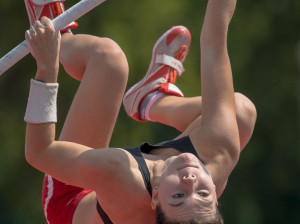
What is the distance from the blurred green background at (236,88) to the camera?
29.0 ft

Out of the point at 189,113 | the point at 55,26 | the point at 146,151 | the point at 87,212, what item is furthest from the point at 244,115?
the point at 55,26

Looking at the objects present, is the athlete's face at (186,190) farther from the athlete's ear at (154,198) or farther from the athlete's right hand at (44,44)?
the athlete's right hand at (44,44)

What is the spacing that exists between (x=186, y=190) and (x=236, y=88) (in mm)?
6097

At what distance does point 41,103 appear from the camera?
9.52ft

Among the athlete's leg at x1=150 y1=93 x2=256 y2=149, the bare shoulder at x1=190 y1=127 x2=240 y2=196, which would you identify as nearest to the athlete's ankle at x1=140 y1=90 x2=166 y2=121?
the athlete's leg at x1=150 y1=93 x2=256 y2=149

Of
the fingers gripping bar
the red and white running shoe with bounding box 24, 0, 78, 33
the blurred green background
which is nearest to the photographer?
the fingers gripping bar

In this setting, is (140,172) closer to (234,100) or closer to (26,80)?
(234,100)

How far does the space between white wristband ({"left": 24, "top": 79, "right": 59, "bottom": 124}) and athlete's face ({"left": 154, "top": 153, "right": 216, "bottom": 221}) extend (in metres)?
0.46

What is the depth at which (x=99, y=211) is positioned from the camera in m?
3.06

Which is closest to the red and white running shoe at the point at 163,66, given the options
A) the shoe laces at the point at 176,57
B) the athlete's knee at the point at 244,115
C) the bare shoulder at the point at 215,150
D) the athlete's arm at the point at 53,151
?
the shoe laces at the point at 176,57

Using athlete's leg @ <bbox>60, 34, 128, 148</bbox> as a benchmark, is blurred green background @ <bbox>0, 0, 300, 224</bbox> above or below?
below

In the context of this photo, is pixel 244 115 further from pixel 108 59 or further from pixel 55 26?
pixel 55 26

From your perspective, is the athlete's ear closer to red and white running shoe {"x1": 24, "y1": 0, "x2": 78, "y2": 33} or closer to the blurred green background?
red and white running shoe {"x1": 24, "y1": 0, "x2": 78, "y2": 33}

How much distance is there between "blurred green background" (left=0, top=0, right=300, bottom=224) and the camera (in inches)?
348
